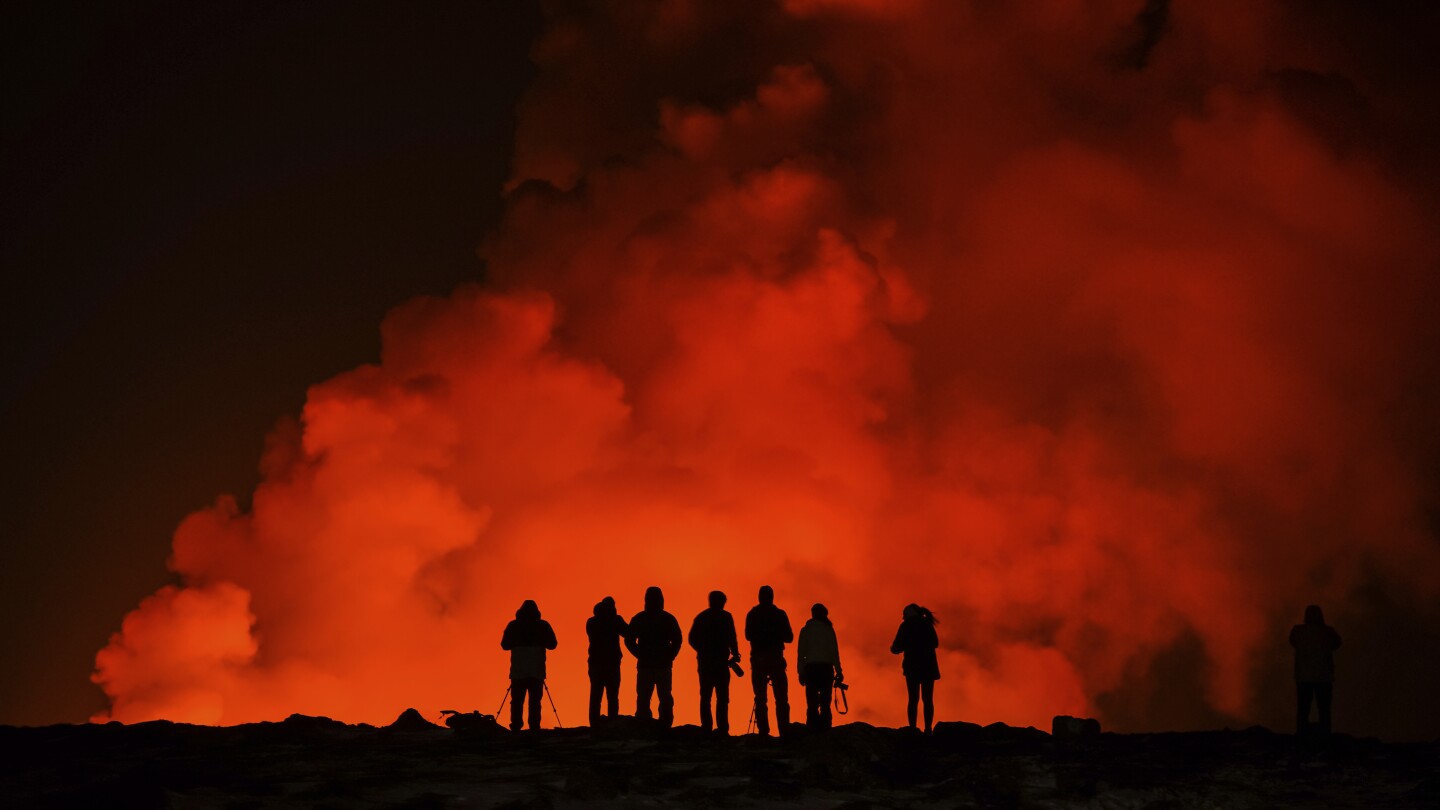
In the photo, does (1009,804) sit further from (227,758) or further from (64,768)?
(64,768)

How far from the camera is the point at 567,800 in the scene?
62.0 feet

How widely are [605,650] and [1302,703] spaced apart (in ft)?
38.2

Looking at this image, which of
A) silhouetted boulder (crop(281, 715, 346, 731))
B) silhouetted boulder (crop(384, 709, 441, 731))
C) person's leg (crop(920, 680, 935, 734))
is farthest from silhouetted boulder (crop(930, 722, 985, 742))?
silhouetted boulder (crop(281, 715, 346, 731))

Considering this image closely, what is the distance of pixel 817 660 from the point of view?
25.0m

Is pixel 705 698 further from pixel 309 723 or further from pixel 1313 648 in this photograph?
pixel 1313 648

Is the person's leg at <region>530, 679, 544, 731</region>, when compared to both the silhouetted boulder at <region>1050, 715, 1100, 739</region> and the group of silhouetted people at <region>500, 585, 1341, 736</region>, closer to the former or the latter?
the group of silhouetted people at <region>500, 585, 1341, 736</region>

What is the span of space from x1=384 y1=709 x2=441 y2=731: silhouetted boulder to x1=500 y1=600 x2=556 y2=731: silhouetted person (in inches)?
59.7

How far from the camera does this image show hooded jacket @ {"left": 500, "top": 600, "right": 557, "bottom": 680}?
26.7 m

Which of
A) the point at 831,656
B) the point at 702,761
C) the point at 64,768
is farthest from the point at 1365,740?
the point at 64,768

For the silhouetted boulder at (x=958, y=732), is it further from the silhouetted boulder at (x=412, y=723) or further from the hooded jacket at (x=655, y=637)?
the silhouetted boulder at (x=412, y=723)

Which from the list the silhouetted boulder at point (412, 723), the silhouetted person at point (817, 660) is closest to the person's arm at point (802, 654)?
the silhouetted person at point (817, 660)

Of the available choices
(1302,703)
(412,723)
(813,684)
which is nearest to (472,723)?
(412,723)

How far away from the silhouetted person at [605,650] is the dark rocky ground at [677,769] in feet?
4.85

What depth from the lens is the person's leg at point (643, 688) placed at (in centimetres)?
2595
